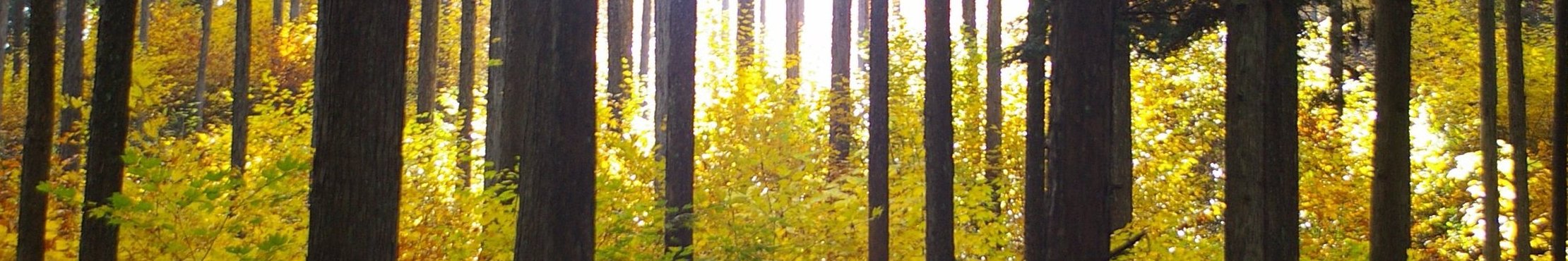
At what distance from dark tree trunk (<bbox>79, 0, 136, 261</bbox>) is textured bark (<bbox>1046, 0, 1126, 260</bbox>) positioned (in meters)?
6.42

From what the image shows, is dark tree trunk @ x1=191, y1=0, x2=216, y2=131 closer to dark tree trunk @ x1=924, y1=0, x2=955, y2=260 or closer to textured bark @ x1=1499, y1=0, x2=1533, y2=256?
dark tree trunk @ x1=924, y1=0, x2=955, y2=260

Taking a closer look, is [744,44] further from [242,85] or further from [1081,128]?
[1081,128]

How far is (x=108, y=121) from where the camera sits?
7.64 m

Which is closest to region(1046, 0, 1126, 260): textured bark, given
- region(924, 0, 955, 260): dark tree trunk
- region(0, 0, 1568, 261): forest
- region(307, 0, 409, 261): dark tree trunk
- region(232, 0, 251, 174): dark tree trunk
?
region(0, 0, 1568, 261): forest

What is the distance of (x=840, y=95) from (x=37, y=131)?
12.8 meters

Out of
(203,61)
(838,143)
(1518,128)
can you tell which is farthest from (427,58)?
A: (1518,128)

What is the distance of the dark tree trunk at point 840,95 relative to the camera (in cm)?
1930

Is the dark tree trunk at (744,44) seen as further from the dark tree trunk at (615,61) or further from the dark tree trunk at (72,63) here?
the dark tree trunk at (72,63)

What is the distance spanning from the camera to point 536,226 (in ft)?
23.5

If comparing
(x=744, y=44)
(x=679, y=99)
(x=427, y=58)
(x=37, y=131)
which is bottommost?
(x=37, y=131)

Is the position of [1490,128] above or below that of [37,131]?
above

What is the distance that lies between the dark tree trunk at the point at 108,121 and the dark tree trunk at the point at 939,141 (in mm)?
7454

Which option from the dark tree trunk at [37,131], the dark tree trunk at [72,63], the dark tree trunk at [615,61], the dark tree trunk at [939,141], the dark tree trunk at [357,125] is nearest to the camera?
the dark tree trunk at [357,125]

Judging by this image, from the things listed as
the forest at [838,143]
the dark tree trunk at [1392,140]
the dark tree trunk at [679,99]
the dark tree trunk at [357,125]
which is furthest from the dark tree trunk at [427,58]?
the dark tree trunk at [1392,140]
